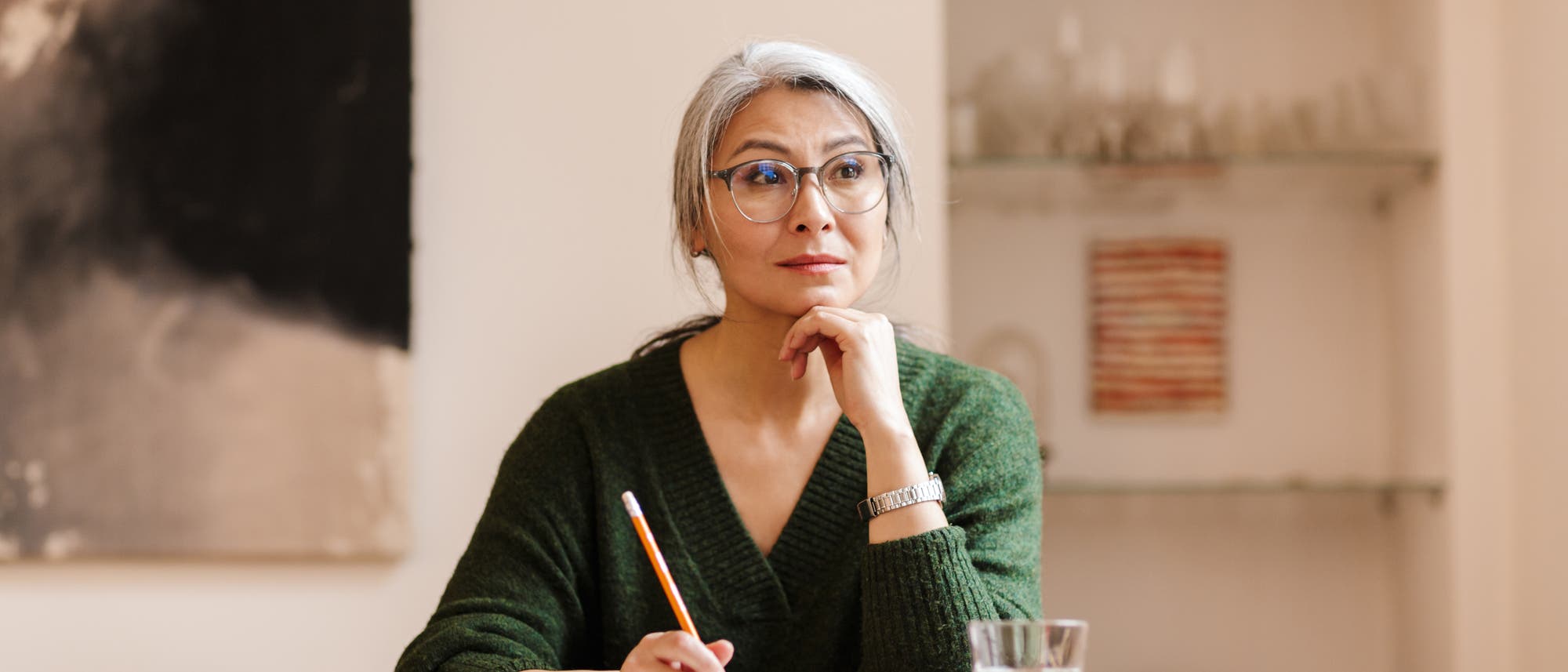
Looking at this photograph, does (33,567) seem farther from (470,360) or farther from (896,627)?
(896,627)

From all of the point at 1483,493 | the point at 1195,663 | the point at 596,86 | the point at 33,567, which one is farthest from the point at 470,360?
the point at 1483,493

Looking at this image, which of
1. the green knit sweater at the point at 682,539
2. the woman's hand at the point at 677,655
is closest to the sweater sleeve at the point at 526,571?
the green knit sweater at the point at 682,539

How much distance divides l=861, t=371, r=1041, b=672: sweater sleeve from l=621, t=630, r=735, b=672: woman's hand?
0.22 meters

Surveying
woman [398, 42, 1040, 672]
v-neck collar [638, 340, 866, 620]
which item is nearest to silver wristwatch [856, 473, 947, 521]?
woman [398, 42, 1040, 672]

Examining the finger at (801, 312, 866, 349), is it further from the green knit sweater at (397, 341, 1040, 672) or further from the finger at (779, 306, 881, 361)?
the green knit sweater at (397, 341, 1040, 672)

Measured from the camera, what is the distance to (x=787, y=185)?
1.40m

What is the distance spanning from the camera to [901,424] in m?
1.29

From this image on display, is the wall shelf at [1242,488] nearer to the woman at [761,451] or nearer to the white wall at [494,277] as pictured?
the white wall at [494,277]

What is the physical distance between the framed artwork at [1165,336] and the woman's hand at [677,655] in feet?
5.19

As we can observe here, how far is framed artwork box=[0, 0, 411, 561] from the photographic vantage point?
1989 mm

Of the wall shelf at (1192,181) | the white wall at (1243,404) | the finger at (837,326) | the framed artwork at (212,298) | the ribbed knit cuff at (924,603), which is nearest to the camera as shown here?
the ribbed knit cuff at (924,603)

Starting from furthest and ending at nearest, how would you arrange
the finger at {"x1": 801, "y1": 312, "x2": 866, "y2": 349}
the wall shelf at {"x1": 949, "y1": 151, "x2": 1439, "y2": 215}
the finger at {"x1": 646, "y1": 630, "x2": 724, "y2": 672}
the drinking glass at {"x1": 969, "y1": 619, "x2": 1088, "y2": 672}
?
the wall shelf at {"x1": 949, "y1": 151, "x2": 1439, "y2": 215} → the finger at {"x1": 801, "y1": 312, "x2": 866, "y2": 349} → the finger at {"x1": 646, "y1": 630, "x2": 724, "y2": 672} → the drinking glass at {"x1": 969, "y1": 619, "x2": 1088, "y2": 672}

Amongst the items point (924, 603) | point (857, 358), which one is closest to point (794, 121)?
point (857, 358)

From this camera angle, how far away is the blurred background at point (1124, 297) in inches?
79.4
